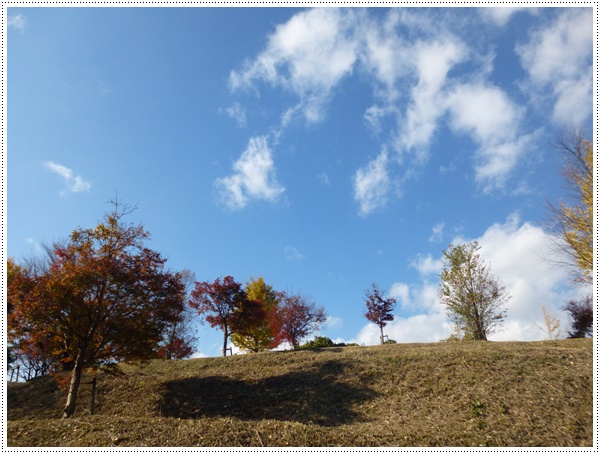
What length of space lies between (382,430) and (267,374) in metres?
8.33

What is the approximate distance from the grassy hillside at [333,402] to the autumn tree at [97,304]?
189cm

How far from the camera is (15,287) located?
1377 cm

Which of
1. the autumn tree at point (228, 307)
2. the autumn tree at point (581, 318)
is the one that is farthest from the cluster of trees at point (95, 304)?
the autumn tree at point (581, 318)

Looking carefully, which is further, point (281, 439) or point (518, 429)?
point (518, 429)

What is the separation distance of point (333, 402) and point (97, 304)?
382 inches

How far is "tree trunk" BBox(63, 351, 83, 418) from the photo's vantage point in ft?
43.3

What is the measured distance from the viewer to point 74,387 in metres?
13.7

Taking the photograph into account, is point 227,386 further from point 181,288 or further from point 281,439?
point 281,439

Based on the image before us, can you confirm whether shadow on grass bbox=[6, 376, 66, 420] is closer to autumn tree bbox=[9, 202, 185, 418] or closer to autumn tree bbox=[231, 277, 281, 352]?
autumn tree bbox=[9, 202, 185, 418]

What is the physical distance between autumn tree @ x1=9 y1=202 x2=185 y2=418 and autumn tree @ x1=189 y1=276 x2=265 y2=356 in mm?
13528

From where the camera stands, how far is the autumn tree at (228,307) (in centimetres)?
2861

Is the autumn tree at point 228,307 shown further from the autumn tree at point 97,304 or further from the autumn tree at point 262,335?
the autumn tree at point 97,304

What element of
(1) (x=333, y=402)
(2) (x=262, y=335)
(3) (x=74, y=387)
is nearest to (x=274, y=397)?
(1) (x=333, y=402)

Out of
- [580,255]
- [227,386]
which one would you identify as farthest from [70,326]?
[580,255]
